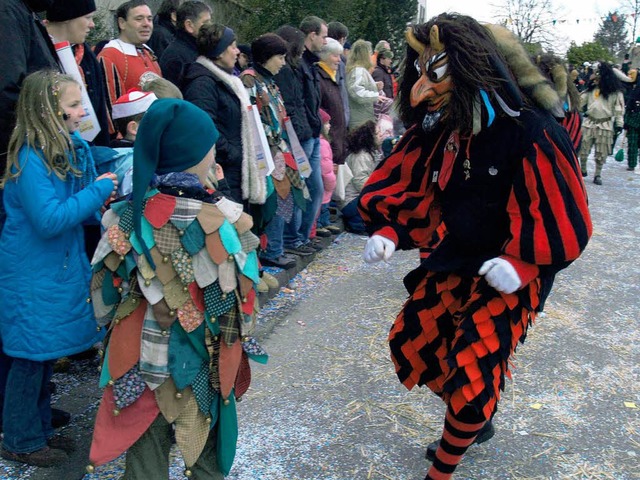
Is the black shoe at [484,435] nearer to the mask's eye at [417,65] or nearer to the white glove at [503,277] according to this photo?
the white glove at [503,277]

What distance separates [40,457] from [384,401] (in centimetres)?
174

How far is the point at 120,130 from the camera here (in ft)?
11.6

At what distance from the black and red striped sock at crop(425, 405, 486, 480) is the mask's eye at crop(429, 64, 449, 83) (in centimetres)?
129

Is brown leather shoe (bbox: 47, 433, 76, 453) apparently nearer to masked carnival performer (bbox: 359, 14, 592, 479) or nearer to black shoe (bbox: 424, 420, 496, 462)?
masked carnival performer (bbox: 359, 14, 592, 479)

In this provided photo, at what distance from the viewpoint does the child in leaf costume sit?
223 cm

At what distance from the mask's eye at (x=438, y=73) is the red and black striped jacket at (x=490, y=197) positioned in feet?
0.87

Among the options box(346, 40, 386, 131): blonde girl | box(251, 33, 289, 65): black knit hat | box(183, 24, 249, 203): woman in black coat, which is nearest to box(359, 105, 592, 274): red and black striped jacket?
box(183, 24, 249, 203): woman in black coat

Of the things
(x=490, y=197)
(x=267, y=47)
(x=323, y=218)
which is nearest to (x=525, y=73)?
(x=490, y=197)

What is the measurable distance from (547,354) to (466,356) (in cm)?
200

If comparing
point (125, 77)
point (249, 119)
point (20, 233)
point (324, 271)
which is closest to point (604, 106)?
point (324, 271)

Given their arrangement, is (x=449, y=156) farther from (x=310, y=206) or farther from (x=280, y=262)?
(x=310, y=206)

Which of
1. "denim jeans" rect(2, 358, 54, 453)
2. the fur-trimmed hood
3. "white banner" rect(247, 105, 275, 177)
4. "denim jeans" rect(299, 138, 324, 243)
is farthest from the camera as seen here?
"denim jeans" rect(299, 138, 324, 243)

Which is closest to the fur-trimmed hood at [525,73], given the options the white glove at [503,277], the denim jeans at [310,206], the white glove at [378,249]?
the white glove at [503,277]

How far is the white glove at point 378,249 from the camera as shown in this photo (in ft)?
8.61
